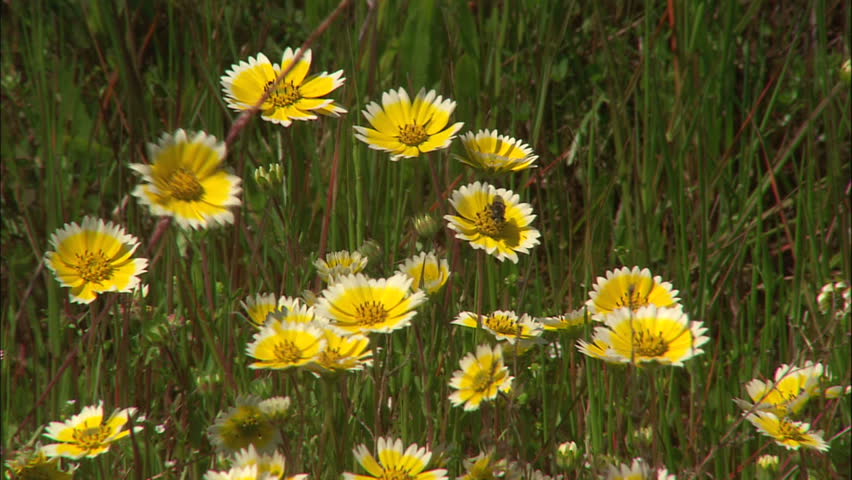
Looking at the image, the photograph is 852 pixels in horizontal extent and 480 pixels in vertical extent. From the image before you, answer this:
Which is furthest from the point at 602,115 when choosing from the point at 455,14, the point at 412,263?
the point at 412,263

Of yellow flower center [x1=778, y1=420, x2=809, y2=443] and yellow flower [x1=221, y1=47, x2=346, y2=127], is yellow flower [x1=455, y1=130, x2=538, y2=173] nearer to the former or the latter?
yellow flower [x1=221, y1=47, x2=346, y2=127]

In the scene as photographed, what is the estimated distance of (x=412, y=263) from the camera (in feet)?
3.96

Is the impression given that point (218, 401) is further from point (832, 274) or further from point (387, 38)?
point (832, 274)

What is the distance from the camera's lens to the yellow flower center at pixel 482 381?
1008mm

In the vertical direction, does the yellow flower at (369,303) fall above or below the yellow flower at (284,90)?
below

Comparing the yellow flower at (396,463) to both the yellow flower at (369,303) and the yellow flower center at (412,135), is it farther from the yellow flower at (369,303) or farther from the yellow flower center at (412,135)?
the yellow flower center at (412,135)

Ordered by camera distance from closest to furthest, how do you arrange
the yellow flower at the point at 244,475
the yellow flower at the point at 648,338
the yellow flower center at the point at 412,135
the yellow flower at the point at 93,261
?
the yellow flower at the point at 244,475, the yellow flower at the point at 648,338, the yellow flower at the point at 93,261, the yellow flower center at the point at 412,135

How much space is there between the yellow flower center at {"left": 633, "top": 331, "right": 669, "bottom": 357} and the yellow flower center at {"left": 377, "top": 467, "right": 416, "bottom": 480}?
0.95 ft

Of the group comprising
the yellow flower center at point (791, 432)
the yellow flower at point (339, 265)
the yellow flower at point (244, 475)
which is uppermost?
the yellow flower at point (339, 265)

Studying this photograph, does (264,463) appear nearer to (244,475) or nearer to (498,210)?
(244,475)

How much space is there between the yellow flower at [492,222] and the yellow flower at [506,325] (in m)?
0.08

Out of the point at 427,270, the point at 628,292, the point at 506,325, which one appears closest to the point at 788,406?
the point at 628,292

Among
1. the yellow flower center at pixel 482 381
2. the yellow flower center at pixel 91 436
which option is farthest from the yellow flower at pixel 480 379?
the yellow flower center at pixel 91 436

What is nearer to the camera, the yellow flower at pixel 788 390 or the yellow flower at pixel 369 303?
the yellow flower at pixel 369 303
